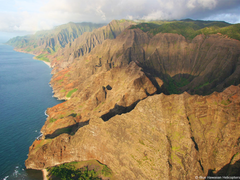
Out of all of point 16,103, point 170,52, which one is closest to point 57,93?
point 16,103

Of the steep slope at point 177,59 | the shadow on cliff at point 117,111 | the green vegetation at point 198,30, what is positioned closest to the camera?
the shadow on cliff at point 117,111

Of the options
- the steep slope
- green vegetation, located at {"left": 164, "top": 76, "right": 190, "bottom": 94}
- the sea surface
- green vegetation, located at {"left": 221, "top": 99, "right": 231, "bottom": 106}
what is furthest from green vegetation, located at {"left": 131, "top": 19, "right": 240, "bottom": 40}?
the sea surface

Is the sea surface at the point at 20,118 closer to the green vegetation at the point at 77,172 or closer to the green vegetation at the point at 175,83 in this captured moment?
the green vegetation at the point at 77,172

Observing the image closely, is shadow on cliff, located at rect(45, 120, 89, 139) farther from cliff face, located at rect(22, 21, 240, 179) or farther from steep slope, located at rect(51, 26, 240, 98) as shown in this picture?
steep slope, located at rect(51, 26, 240, 98)

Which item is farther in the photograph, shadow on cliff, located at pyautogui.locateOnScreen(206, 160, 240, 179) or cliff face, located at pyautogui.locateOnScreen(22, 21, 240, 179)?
cliff face, located at pyautogui.locateOnScreen(22, 21, 240, 179)

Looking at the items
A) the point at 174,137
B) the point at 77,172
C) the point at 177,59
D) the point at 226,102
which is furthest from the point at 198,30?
the point at 77,172

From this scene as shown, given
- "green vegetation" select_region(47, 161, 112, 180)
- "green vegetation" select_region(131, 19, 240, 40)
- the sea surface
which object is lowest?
the sea surface

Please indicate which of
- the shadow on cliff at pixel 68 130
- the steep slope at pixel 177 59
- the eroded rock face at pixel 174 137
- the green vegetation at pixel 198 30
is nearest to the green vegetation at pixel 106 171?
the eroded rock face at pixel 174 137
